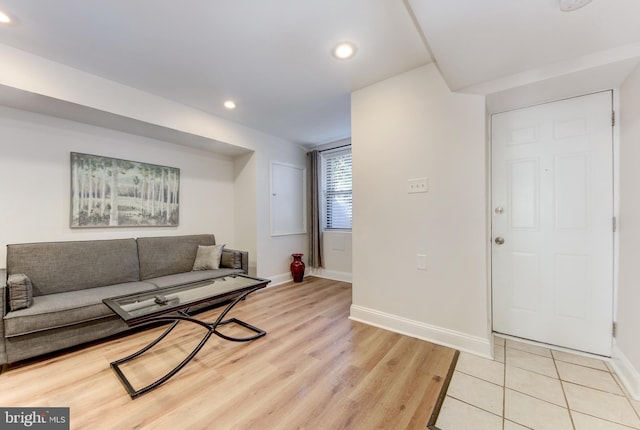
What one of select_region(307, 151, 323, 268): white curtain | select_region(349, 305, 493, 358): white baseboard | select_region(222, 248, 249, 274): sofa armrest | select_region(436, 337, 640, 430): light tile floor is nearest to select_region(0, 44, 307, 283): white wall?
select_region(307, 151, 323, 268): white curtain

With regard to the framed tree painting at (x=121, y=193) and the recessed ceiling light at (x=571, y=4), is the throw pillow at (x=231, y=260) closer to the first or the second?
the framed tree painting at (x=121, y=193)

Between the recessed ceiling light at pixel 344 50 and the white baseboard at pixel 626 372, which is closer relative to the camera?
the white baseboard at pixel 626 372

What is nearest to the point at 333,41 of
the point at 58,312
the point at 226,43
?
the point at 226,43

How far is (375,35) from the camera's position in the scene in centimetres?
192

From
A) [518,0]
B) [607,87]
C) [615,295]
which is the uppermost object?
[518,0]

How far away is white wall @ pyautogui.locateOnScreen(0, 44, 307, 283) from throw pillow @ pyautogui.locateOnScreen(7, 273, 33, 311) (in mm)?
868

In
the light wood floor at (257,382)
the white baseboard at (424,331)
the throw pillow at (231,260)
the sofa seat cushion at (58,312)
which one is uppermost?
the throw pillow at (231,260)

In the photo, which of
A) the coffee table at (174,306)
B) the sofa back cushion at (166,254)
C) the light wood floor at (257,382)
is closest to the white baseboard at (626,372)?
the light wood floor at (257,382)

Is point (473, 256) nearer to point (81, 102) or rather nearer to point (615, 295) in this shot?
point (615, 295)

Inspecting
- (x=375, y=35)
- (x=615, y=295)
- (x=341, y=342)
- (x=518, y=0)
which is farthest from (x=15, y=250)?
(x=615, y=295)

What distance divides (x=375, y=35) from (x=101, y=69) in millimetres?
2470

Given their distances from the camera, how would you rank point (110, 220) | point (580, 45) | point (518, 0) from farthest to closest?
1. point (110, 220)
2. point (580, 45)
3. point (518, 0)

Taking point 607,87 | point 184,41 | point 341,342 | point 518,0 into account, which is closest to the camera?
point 518,0

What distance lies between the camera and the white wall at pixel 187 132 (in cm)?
214
